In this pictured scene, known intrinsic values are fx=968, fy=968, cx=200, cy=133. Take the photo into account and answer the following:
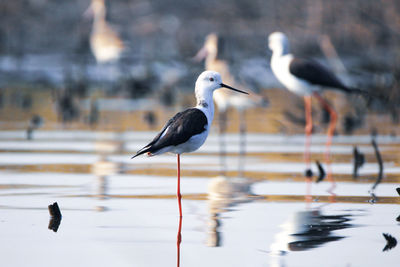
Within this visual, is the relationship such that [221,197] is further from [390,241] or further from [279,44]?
[279,44]

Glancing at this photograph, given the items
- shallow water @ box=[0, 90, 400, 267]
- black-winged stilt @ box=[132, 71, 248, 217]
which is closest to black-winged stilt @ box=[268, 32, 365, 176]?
shallow water @ box=[0, 90, 400, 267]

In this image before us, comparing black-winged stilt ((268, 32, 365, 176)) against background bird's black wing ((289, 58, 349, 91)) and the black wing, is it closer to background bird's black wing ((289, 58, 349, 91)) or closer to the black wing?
background bird's black wing ((289, 58, 349, 91))

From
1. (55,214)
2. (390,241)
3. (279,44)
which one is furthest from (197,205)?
(279,44)

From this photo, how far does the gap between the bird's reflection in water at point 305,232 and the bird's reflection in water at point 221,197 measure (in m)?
0.45

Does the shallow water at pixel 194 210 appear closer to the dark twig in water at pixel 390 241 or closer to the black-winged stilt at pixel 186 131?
the dark twig in water at pixel 390 241

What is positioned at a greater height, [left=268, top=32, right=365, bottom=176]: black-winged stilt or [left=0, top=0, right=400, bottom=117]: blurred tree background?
[left=0, top=0, right=400, bottom=117]: blurred tree background

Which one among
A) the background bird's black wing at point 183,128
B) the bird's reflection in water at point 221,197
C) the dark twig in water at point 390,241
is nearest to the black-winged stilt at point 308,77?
the bird's reflection in water at point 221,197

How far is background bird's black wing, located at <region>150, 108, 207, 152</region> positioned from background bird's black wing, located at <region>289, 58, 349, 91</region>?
6.86 m

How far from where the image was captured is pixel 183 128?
8.03 metres

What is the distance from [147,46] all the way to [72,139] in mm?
21816

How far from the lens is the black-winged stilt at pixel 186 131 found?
25.9ft

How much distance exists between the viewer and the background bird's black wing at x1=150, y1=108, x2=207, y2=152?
7.90m

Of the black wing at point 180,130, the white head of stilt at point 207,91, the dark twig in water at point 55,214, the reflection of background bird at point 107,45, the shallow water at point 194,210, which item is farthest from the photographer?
the reflection of background bird at point 107,45

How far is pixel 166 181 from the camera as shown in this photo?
9.85 metres
